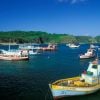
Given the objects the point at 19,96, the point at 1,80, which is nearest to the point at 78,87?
the point at 19,96

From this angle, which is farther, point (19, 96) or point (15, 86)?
point (15, 86)

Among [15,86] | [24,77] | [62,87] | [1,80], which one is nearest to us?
[62,87]

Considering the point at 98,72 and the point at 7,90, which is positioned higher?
the point at 98,72

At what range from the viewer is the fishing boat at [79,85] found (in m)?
43.7

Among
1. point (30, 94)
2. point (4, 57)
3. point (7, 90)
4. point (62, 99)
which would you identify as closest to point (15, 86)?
point (7, 90)

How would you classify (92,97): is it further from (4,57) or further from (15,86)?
(4,57)

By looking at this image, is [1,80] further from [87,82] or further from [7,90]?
[87,82]

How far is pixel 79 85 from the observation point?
45469 millimetres

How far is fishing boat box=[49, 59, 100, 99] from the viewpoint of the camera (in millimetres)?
43656

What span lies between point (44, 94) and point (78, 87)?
23.9 feet

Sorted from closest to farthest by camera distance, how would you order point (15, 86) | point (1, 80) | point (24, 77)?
point (15, 86)
point (1, 80)
point (24, 77)

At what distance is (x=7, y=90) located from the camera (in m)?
52.3

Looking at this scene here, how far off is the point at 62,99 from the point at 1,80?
22.5m

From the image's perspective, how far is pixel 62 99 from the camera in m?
44.5
